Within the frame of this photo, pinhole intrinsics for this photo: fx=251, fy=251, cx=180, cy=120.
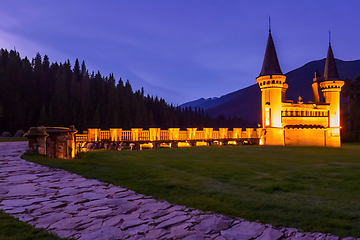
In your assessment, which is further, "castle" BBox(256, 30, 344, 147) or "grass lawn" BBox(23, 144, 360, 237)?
"castle" BBox(256, 30, 344, 147)

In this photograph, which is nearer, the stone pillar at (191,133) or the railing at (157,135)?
the railing at (157,135)

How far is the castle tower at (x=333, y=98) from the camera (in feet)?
82.4

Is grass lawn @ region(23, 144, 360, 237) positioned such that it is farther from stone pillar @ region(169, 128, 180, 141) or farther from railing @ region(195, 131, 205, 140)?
railing @ region(195, 131, 205, 140)

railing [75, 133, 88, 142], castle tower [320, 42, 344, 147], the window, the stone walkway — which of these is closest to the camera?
the stone walkway

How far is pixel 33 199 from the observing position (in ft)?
13.8

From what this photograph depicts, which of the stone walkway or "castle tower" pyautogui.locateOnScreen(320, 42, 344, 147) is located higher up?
"castle tower" pyautogui.locateOnScreen(320, 42, 344, 147)

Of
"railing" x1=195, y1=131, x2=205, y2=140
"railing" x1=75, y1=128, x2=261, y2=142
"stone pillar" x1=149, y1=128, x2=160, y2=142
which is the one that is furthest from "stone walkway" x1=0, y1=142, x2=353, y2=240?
"railing" x1=195, y1=131, x2=205, y2=140

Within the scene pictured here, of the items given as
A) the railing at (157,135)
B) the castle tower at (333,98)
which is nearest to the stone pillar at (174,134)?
the railing at (157,135)

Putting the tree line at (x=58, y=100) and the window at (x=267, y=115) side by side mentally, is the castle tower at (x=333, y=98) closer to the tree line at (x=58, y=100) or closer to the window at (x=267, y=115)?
the window at (x=267, y=115)

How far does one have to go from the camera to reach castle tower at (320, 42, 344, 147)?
25.1m

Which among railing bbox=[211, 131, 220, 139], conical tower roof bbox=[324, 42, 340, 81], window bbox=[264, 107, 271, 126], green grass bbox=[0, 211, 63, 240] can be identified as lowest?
green grass bbox=[0, 211, 63, 240]

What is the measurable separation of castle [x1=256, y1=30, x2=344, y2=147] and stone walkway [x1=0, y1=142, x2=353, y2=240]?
69.5 feet

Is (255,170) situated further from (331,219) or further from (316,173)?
(331,219)

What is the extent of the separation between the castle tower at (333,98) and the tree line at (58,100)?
41859 millimetres
